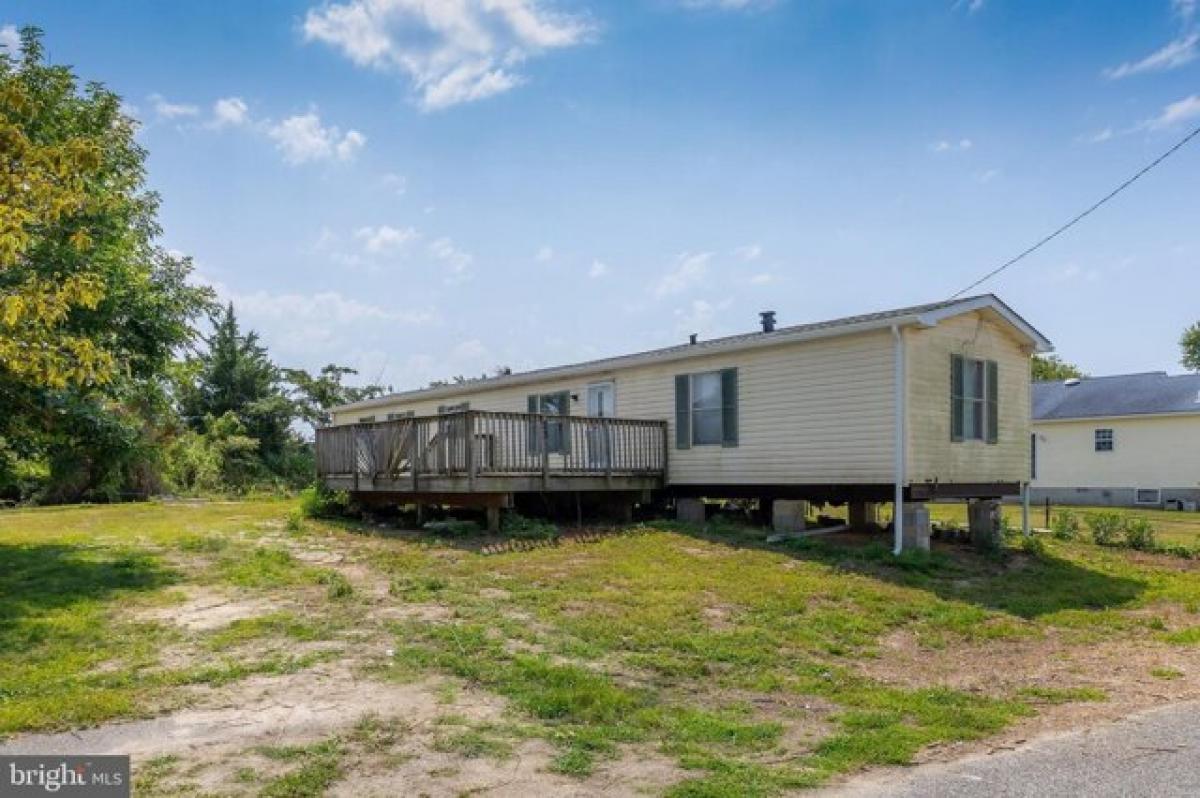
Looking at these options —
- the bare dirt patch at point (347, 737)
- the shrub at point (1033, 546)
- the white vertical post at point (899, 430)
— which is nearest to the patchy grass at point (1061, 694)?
the bare dirt patch at point (347, 737)

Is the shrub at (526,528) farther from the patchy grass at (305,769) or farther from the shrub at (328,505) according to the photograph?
the patchy grass at (305,769)

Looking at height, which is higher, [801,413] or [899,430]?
[801,413]

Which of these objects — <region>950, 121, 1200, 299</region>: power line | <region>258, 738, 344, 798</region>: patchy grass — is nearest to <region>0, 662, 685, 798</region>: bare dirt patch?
<region>258, 738, 344, 798</region>: patchy grass

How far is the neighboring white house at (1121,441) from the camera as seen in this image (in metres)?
26.3

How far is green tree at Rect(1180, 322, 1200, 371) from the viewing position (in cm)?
5056

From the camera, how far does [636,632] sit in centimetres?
727

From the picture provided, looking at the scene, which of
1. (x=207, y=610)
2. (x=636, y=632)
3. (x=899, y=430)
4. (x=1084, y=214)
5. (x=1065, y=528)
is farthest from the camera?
(x=1065, y=528)

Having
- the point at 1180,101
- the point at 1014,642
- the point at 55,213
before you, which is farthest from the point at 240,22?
the point at 1180,101

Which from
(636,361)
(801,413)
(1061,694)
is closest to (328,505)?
(636,361)

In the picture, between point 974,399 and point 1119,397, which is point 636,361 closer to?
point 974,399

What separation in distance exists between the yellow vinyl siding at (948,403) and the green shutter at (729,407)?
3107mm

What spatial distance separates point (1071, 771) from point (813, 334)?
9.28m

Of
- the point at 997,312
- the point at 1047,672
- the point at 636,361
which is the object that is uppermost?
the point at 997,312

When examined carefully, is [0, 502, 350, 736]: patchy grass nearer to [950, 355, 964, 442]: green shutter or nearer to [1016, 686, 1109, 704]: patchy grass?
[1016, 686, 1109, 704]: patchy grass
